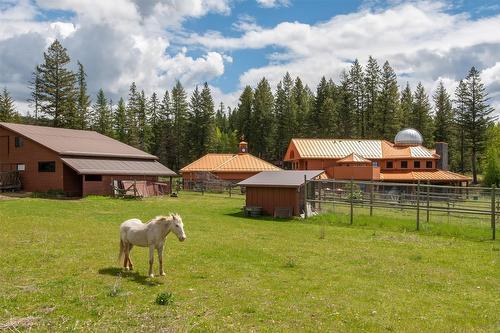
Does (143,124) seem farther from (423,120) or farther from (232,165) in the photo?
(423,120)

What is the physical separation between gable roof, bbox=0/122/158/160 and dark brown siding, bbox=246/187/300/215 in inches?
729

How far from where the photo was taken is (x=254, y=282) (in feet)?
37.9

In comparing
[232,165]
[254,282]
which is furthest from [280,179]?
[232,165]

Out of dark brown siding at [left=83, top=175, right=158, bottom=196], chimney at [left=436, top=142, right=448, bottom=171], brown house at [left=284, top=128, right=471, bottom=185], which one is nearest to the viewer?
dark brown siding at [left=83, top=175, right=158, bottom=196]

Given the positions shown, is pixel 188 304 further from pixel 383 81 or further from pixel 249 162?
pixel 383 81

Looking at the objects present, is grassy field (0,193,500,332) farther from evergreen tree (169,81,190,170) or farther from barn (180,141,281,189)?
evergreen tree (169,81,190,170)

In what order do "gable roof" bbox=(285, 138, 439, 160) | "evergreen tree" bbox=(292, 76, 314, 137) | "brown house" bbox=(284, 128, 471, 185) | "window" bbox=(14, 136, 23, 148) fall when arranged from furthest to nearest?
"evergreen tree" bbox=(292, 76, 314, 137) → "gable roof" bbox=(285, 138, 439, 160) → "brown house" bbox=(284, 128, 471, 185) → "window" bbox=(14, 136, 23, 148)

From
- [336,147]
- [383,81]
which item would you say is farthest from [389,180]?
[383,81]

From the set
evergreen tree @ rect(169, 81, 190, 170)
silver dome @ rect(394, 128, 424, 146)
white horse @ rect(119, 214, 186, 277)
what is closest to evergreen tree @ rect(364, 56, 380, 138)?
→ silver dome @ rect(394, 128, 424, 146)

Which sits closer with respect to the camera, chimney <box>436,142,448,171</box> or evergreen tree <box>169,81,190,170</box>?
chimney <box>436,142,448,171</box>

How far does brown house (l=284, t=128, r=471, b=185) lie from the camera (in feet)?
186

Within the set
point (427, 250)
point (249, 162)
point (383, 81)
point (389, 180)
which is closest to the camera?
point (427, 250)

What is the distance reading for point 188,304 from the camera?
9484mm

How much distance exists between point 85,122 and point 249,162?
30849 mm
